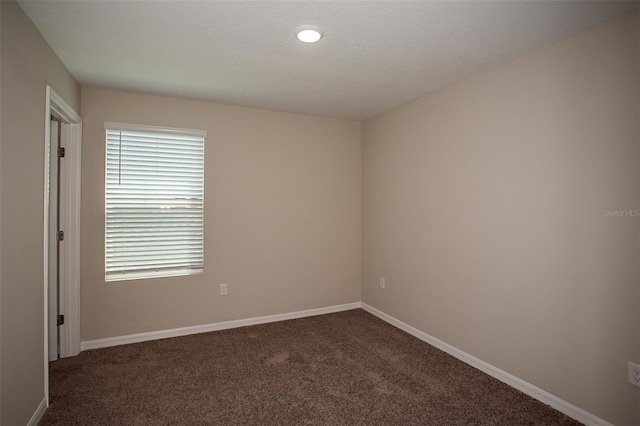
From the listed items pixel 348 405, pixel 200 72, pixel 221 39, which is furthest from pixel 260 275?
pixel 221 39

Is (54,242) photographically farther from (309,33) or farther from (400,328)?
(400,328)

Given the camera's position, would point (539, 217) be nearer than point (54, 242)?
Yes

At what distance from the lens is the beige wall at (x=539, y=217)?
6.72 feet

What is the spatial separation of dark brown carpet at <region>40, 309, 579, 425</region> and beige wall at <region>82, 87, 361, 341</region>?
17.0 inches

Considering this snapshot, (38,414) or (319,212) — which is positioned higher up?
(319,212)

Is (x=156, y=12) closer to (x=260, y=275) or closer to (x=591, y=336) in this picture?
(x=260, y=275)

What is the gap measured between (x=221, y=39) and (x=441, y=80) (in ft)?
6.25

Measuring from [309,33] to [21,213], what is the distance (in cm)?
203

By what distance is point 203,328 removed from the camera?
378cm

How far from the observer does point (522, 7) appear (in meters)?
1.96

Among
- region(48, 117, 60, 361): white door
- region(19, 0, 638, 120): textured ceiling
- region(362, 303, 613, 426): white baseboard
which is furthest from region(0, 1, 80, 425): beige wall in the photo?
region(362, 303, 613, 426): white baseboard

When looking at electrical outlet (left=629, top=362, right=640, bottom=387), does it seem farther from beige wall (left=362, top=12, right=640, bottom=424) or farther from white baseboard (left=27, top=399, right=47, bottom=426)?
white baseboard (left=27, top=399, right=47, bottom=426)

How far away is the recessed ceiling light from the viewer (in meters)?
2.19

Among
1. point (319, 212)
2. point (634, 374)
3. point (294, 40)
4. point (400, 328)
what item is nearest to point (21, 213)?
point (294, 40)
